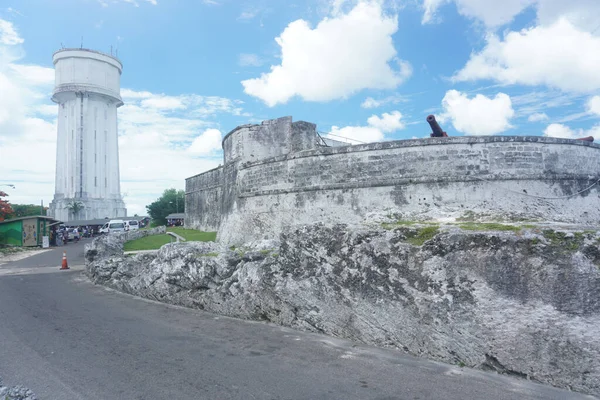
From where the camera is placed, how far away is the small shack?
27594 millimetres

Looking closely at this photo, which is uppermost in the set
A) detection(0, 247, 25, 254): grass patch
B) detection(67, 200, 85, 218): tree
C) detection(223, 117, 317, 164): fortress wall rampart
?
detection(223, 117, 317, 164): fortress wall rampart

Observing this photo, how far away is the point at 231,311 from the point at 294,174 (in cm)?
815

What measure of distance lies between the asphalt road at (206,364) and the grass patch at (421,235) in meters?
1.50

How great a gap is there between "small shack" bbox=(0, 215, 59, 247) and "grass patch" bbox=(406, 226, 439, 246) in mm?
30090

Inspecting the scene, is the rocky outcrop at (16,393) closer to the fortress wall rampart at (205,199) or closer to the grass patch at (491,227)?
the grass patch at (491,227)

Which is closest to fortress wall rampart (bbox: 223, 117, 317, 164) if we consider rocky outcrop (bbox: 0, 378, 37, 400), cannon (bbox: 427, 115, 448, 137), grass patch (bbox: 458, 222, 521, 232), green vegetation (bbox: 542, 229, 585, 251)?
cannon (bbox: 427, 115, 448, 137)

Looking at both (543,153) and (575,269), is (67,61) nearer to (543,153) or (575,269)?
(543,153)

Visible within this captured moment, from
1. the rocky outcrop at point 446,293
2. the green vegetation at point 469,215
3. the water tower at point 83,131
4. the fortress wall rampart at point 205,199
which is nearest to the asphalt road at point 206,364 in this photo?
the rocky outcrop at point 446,293

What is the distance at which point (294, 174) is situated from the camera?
1511 centimetres

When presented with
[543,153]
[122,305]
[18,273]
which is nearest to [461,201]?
[543,153]

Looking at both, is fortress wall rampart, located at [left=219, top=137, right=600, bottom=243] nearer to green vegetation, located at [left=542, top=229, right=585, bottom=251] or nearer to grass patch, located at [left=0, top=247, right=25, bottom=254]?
green vegetation, located at [left=542, top=229, right=585, bottom=251]

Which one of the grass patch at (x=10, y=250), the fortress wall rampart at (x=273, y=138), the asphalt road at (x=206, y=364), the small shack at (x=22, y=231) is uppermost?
the fortress wall rampart at (x=273, y=138)

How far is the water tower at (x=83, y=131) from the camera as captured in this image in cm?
6062

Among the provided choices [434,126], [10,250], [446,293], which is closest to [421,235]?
[446,293]
